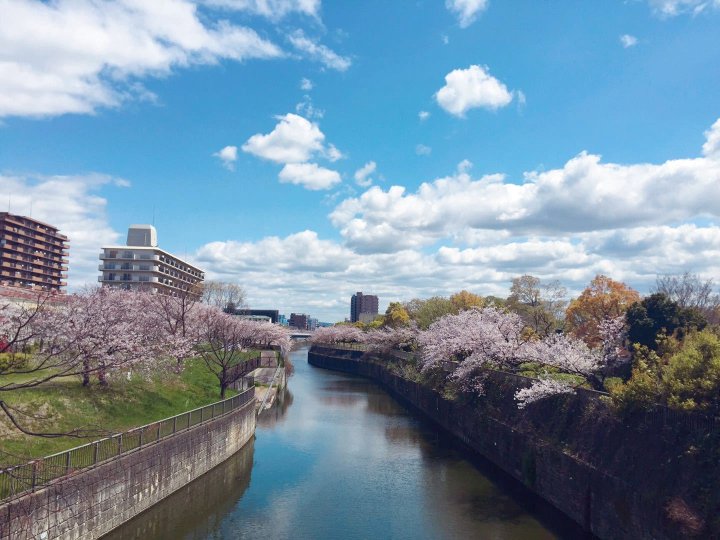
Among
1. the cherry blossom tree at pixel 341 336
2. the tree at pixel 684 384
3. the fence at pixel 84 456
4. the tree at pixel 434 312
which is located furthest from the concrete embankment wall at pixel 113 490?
the cherry blossom tree at pixel 341 336

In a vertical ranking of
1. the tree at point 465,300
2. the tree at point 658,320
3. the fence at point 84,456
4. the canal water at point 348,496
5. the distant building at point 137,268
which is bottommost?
the canal water at point 348,496

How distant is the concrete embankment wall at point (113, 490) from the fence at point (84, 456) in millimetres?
239

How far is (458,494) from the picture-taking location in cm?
2550

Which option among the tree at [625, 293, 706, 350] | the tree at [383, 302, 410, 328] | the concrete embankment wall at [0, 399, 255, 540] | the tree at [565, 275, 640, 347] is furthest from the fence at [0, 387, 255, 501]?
the tree at [383, 302, 410, 328]

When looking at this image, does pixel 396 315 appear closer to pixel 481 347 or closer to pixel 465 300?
pixel 465 300

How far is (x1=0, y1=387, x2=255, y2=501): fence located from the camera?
14523 millimetres

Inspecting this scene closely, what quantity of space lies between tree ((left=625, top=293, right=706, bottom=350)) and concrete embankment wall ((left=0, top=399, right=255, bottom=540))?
74.6 feet

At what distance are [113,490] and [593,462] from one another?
59.2ft

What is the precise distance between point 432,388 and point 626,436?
28.0 metres

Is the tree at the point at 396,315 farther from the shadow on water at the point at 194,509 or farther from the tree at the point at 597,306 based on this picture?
the shadow on water at the point at 194,509

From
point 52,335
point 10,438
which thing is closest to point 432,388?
point 52,335

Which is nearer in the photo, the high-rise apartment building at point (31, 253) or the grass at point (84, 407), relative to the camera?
the grass at point (84, 407)

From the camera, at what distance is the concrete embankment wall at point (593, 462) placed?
659 inches

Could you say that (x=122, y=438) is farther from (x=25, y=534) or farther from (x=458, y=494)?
(x=458, y=494)
